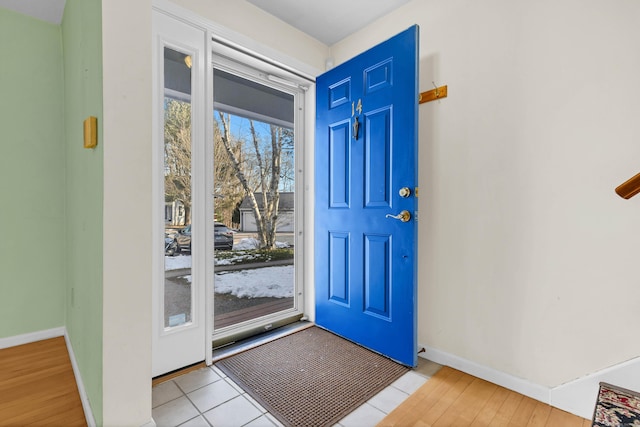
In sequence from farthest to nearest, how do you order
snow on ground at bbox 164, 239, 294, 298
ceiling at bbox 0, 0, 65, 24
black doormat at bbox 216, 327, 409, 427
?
1. snow on ground at bbox 164, 239, 294, 298
2. ceiling at bbox 0, 0, 65, 24
3. black doormat at bbox 216, 327, 409, 427

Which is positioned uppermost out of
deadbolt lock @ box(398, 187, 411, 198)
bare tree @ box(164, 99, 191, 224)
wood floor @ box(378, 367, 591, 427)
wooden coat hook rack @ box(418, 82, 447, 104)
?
wooden coat hook rack @ box(418, 82, 447, 104)

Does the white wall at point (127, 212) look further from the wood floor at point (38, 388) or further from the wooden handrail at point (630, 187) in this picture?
the wooden handrail at point (630, 187)

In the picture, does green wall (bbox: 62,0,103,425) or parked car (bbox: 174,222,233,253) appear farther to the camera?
parked car (bbox: 174,222,233,253)

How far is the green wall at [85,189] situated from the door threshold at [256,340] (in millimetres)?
757

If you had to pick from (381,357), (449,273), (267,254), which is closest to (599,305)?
(449,273)

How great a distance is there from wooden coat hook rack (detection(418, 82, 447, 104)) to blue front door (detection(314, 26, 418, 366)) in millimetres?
210

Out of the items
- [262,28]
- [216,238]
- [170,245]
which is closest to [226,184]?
[216,238]

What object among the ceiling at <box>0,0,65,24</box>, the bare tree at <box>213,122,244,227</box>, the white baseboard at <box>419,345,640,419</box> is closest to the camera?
the white baseboard at <box>419,345,640,419</box>

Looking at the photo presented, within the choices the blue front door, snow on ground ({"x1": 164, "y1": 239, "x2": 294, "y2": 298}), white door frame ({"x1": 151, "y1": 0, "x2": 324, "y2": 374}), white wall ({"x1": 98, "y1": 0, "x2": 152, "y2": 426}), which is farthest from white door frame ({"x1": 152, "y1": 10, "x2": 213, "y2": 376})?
snow on ground ({"x1": 164, "y1": 239, "x2": 294, "y2": 298})

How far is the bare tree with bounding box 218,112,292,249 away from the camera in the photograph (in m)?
2.60

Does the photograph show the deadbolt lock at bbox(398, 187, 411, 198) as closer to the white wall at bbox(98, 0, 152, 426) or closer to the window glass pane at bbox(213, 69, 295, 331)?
the window glass pane at bbox(213, 69, 295, 331)

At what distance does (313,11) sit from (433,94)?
106 centimetres

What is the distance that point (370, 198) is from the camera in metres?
2.08

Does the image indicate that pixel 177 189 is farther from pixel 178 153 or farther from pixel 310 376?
pixel 310 376
